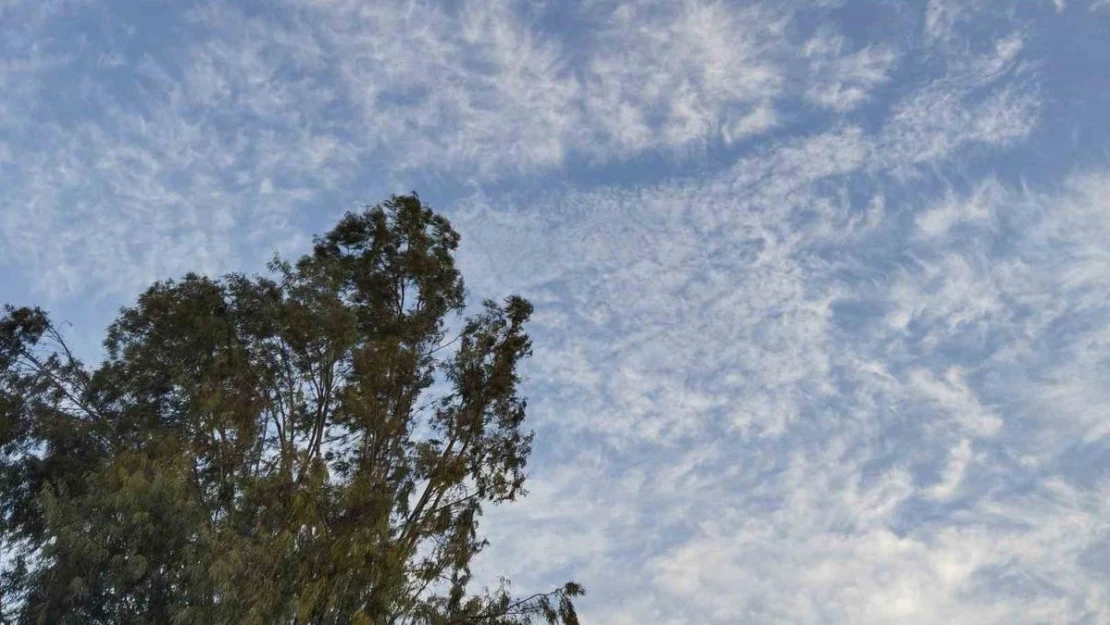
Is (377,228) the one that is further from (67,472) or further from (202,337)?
(67,472)

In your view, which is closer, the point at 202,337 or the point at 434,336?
the point at 202,337

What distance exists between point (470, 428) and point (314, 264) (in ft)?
15.6

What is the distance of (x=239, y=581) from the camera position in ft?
47.1

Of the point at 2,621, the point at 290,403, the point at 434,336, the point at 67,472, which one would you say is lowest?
the point at 2,621

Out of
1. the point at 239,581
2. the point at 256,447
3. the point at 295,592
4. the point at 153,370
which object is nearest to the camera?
the point at 239,581

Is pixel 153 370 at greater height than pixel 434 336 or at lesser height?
lesser

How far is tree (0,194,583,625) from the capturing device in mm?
14508

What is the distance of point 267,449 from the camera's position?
1864 centimetres

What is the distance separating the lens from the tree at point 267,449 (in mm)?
14508

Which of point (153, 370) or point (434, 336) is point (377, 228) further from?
point (153, 370)

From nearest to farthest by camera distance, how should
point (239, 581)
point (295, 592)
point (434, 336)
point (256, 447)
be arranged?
point (239, 581) < point (295, 592) < point (256, 447) < point (434, 336)

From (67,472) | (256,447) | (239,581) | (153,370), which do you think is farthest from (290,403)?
(239,581)

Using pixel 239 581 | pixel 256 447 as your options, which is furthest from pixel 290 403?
pixel 239 581

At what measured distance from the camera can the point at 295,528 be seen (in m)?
15.9
